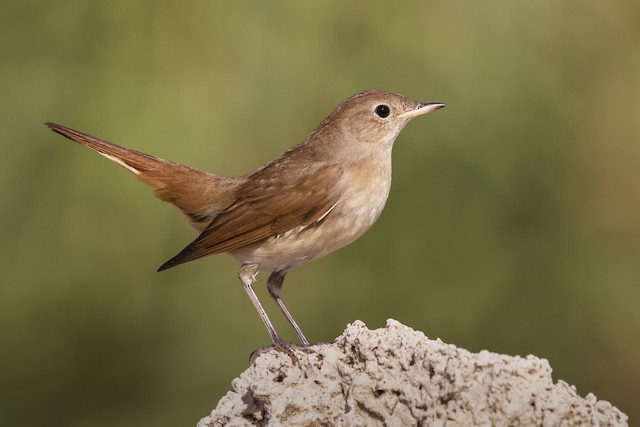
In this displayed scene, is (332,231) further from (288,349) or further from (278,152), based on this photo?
(278,152)

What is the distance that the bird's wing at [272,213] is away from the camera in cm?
546

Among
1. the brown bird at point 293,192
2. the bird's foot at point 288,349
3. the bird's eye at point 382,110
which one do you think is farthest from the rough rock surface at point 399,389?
the bird's eye at point 382,110

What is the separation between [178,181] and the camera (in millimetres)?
A: 5891

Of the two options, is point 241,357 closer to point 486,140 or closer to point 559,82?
point 486,140

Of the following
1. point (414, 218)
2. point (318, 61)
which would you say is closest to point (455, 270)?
point (414, 218)

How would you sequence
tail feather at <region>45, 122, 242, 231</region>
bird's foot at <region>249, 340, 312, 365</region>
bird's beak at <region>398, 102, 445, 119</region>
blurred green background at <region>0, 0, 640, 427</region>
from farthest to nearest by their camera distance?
blurred green background at <region>0, 0, 640, 427</region> → tail feather at <region>45, 122, 242, 231</region> → bird's beak at <region>398, 102, 445, 119</region> → bird's foot at <region>249, 340, 312, 365</region>

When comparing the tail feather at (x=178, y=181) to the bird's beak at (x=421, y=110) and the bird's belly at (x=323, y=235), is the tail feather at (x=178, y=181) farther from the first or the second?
the bird's beak at (x=421, y=110)

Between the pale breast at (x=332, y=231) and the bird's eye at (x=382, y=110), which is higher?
the bird's eye at (x=382, y=110)

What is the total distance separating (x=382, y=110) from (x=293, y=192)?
2.03ft

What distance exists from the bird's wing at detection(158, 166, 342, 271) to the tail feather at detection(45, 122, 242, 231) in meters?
0.21

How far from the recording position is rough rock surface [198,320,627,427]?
4098mm

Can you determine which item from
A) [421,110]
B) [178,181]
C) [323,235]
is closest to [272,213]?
[323,235]

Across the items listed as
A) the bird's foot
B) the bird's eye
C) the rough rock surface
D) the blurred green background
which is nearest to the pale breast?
the bird's eye

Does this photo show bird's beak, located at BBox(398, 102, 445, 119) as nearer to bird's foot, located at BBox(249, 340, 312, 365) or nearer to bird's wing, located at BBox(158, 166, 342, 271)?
bird's wing, located at BBox(158, 166, 342, 271)
